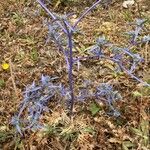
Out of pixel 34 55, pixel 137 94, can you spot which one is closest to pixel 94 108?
pixel 137 94

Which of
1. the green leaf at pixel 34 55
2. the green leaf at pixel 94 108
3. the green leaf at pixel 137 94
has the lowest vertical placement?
the green leaf at pixel 94 108

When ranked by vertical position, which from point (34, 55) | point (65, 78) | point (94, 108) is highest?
point (34, 55)

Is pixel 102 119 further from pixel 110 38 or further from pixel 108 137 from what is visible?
pixel 110 38

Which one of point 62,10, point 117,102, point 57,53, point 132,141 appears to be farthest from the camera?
point 62,10

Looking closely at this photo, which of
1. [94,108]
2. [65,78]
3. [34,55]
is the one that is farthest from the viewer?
[34,55]

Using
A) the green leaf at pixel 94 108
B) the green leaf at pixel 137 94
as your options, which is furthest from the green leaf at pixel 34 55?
the green leaf at pixel 137 94

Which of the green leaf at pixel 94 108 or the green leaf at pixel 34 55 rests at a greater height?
the green leaf at pixel 34 55

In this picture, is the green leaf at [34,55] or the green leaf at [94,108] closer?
the green leaf at [94,108]

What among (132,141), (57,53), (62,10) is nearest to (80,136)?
(132,141)

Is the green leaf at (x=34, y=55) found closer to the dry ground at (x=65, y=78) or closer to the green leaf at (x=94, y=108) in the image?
the dry ground at (x=65, y=78)

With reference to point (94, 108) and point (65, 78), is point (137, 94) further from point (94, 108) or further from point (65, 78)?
point (65, 78)

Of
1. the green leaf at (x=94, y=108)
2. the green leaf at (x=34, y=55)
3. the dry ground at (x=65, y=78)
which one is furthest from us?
the green leaf at (x=34, y=55)
